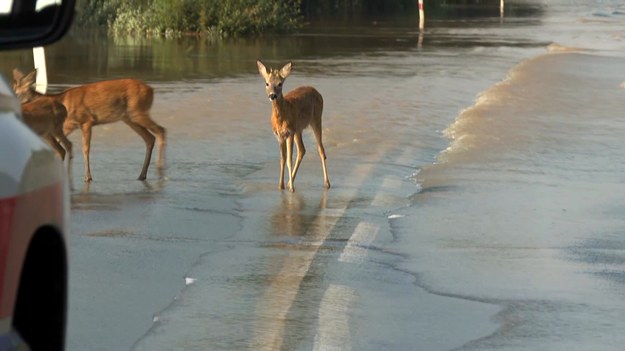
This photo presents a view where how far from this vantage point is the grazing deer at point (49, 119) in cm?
1337

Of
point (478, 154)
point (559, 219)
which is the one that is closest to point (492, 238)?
point (559, 219)

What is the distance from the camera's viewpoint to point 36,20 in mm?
4191

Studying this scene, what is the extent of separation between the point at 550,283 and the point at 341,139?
829 cm

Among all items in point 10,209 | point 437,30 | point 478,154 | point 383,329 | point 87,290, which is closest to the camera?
point 10,209

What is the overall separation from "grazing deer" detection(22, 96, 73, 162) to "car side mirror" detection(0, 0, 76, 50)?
9.09 m

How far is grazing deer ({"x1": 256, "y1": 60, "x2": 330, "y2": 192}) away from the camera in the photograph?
13.9 meters

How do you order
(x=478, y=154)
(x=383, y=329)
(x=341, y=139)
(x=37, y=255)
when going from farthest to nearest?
(x=341, y=139) < (x=478, y=154) < (x=383, y=329) < (x=37, y=255)

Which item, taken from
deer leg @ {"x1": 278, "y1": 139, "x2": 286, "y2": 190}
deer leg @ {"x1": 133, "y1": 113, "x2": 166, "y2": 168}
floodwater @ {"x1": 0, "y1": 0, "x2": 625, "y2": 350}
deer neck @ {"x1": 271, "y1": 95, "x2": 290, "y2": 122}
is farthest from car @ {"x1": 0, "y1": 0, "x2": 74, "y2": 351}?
deer leg @ {"x1": 133, "y1": 113, "x2": 166, "y2": 168}

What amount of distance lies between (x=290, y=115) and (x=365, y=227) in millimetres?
2766

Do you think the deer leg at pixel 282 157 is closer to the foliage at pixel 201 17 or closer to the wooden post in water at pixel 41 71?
the wooden post in water at pixel 41 71

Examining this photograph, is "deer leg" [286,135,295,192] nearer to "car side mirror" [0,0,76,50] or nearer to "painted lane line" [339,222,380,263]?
"painted lane line" [339,222,380,263]

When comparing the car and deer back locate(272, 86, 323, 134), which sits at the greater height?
the car

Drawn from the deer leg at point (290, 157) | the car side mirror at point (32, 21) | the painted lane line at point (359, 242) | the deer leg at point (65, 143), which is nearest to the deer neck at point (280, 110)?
the deer leg at point (290, 157)

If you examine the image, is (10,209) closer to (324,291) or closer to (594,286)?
(324,291)
